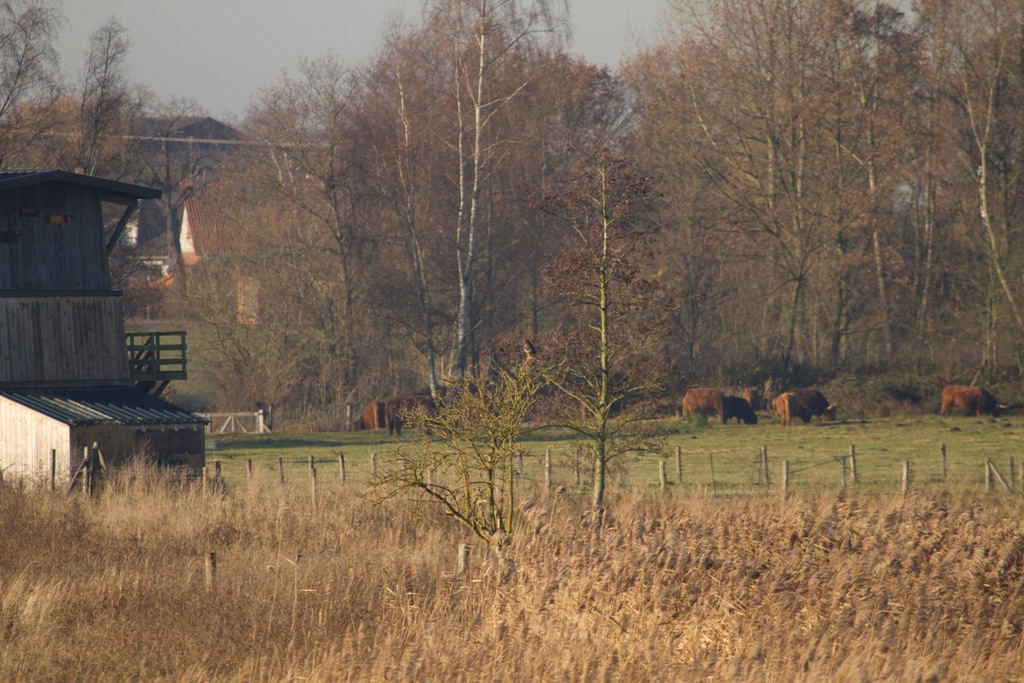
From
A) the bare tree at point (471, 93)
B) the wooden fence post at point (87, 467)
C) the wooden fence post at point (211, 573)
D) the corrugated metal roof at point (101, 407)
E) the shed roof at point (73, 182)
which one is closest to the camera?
the wooden fence post at point (211, 573)

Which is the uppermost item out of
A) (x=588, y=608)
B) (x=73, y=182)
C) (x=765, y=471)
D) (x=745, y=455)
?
(x=73, y=182)

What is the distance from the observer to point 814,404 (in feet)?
141

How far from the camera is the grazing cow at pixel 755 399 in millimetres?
46406

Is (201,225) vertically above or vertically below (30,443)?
above

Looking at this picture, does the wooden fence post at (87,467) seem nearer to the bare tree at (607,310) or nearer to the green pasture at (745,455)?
the green pasture at (745,455)

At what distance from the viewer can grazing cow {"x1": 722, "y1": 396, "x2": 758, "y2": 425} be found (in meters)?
43.5

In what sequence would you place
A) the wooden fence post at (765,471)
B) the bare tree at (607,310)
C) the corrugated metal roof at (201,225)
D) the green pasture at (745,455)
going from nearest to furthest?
1. the bare tree at (607,310)
2. the green pasture at (745,455)
3. the wooden fence post at (765,471)
4. the corrugated metal roof at (201,225)

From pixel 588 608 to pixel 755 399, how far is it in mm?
35997

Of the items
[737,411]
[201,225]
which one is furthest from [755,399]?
[201,225]

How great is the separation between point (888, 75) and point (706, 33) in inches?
311

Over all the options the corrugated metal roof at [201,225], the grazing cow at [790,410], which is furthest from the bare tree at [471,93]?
the corrugated metal roof at [201,225]

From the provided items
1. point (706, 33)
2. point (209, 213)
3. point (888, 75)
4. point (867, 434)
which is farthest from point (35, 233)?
point (209, 213)

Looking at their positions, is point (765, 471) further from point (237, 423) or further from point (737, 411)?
point (237, 423)

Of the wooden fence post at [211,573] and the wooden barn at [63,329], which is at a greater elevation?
the wooden barn at [63,329]
